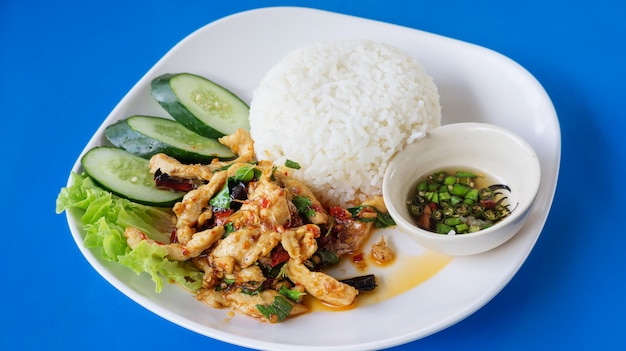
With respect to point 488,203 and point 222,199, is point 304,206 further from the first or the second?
point 488,203

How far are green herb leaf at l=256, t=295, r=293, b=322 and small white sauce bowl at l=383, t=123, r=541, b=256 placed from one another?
0.83 m

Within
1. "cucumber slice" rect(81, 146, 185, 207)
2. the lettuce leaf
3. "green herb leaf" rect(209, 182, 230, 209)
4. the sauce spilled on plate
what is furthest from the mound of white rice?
the lettuce leaf

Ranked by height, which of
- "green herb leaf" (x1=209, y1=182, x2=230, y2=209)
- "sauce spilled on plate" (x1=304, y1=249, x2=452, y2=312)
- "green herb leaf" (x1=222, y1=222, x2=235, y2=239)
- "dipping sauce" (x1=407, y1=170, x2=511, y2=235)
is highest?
"green herb leaf" (x1=209, y1=182, x2=230, y2=209)

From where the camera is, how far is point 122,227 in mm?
4465

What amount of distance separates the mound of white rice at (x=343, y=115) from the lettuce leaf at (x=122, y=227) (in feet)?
3.04

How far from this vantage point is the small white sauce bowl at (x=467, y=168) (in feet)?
13.4

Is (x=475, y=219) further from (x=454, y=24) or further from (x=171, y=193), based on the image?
(x=454, y=24)

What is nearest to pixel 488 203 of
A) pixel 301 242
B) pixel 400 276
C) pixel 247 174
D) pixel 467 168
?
pixel 467 168

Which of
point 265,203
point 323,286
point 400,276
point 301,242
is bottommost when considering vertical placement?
point 400,276

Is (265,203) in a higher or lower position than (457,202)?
higher

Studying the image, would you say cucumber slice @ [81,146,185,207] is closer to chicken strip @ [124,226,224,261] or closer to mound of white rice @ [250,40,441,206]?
chicken strip @ [124,226,224,261]

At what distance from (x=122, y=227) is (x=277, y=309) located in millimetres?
1131

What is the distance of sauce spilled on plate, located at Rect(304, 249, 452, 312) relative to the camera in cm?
432

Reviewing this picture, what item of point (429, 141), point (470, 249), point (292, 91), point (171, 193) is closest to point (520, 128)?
point (429, 141)
